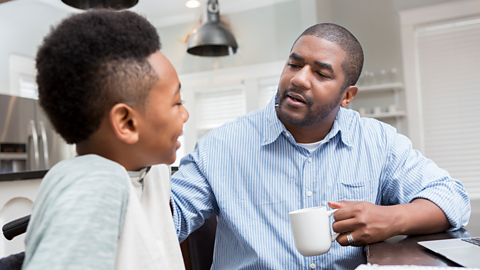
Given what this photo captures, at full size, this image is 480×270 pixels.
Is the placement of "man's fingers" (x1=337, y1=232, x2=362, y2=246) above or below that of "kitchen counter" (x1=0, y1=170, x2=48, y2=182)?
below

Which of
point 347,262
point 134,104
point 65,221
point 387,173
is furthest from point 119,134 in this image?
point 387,173

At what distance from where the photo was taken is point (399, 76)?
4.44 metres

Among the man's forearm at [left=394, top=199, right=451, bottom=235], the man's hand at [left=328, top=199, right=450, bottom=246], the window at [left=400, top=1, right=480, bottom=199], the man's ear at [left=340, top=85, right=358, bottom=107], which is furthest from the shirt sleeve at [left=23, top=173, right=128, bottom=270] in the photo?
the window at [left=400, top=1, right=480, bottom=199]

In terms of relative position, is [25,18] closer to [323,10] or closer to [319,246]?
[323,10]

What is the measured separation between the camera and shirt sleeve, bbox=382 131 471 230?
92cm

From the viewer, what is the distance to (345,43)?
1170 mm

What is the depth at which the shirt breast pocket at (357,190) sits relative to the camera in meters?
1.06

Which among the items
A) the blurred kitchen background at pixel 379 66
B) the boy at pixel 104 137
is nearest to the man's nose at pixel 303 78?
the boy at pixel 104 137

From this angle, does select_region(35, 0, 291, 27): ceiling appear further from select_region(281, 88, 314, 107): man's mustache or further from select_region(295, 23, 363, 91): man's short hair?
select_region(281, 88, 314, 107): man's mustache

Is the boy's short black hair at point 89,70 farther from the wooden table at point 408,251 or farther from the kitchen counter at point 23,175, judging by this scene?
the kitchen counter at point 23,175

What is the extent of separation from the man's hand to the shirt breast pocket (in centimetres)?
17

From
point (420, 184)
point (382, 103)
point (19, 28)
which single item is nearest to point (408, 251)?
point (420, 184)

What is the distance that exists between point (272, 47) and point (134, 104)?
4400mm

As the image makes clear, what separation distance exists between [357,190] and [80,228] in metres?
0.82
